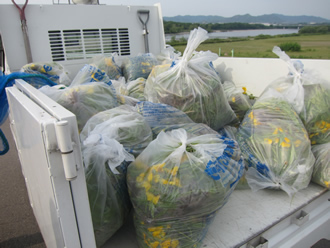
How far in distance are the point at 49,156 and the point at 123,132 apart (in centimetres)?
53

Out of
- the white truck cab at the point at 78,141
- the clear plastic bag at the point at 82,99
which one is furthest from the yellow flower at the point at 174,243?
the clear plastic bag at the point at 82,99

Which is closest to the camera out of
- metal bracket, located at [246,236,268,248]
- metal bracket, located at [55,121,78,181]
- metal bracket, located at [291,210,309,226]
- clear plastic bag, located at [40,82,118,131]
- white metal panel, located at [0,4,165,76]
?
metal bracket, located at [55,121,78,181]

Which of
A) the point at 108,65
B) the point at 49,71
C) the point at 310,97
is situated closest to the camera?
the point at 310,97

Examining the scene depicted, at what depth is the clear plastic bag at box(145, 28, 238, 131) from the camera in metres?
1.66

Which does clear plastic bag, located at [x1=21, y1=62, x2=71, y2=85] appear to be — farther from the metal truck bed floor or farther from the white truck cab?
the metal truck bed floor

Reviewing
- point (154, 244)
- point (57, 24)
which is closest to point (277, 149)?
point (154, 244)

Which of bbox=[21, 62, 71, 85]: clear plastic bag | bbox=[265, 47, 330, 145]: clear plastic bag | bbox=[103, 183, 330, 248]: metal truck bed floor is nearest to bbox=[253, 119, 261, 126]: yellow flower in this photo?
bbox=[265, 47, 330, 145]: clear plastic bag

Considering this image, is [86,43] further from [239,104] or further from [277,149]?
[277,149]

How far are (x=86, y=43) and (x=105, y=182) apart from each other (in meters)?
2.16

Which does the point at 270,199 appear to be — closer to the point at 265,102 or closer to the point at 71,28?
the point at 265,102

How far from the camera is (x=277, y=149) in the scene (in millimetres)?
1523

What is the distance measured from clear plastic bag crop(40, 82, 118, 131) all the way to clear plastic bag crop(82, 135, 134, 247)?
1.51 ft

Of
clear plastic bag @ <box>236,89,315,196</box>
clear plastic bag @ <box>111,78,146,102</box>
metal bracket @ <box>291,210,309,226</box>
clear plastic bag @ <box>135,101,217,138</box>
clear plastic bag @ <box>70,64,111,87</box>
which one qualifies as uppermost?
clear plastic bag @ <box>70,64,111,87</box>

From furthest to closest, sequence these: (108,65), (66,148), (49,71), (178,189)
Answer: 1. (108,65)
2. (49,71)
3. (178,189)
4. (66,148)
